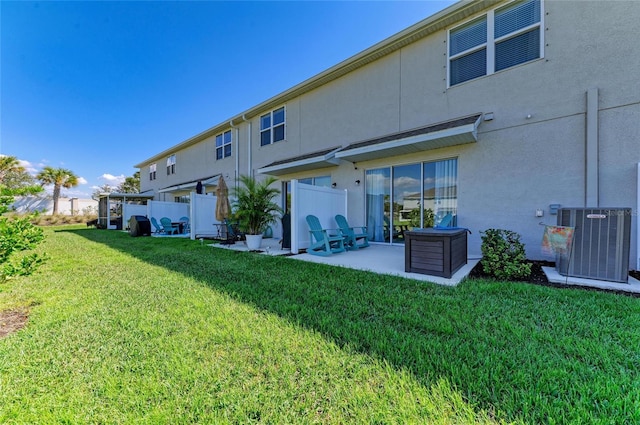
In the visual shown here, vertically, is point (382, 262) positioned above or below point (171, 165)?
below

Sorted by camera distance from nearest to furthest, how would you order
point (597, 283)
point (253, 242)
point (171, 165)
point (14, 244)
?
point (14, 244)
point (597, 283)
point (253, 242)
point (171, 165)

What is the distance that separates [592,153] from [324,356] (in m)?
7.05

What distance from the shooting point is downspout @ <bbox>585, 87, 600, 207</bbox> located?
5.43 m

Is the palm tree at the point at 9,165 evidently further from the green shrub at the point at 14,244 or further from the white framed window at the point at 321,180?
the green shrub at the point at 14,244

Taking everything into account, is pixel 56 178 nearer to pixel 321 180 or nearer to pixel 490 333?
pixel 321 180

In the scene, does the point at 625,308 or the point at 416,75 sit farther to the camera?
the point at 416,75

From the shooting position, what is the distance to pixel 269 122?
12.9 m

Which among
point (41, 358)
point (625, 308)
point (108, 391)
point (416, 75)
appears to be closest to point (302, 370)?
point (108, 391)

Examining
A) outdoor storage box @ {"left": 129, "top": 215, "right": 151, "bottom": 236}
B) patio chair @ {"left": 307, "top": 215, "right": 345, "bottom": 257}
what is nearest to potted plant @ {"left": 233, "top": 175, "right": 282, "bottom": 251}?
patio chair @ {"left": 307, "top": 215, "right": 345, "bottom": 257}

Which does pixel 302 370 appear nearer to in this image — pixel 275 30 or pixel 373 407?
pixel 373 407

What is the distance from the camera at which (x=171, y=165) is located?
2081 cm

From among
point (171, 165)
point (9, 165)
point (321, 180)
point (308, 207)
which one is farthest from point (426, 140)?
point (9, 165)

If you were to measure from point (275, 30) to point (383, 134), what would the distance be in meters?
7.48

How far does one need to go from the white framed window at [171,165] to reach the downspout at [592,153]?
22910mm
